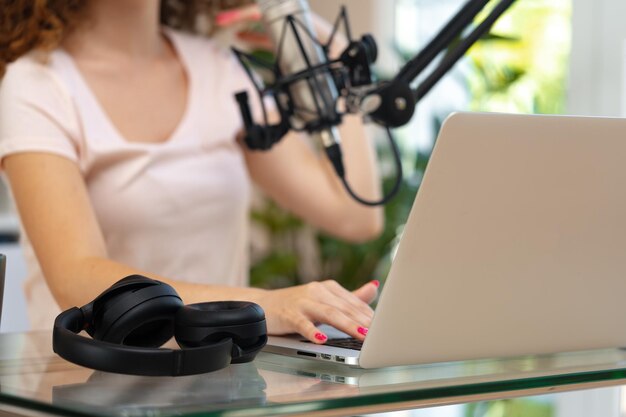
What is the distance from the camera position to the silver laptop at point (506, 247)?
752 mm

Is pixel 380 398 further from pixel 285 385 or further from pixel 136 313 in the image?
pixel 136 313

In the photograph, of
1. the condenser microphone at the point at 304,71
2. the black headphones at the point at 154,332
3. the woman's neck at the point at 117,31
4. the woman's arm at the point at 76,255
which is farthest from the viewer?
the woman's neck at the point at 117,31

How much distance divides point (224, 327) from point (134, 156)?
1.00 m

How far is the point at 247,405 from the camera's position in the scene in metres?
0.62

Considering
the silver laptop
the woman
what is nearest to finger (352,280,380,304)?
the silver laptop

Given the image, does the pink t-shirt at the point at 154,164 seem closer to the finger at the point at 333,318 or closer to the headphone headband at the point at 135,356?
the finger at the point at 333,318

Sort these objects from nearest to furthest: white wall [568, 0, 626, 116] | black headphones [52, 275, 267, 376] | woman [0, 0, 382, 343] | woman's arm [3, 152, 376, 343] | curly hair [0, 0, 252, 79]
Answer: black headphones [52, 275, 267, 376], woman's arm [3, 152, 376, 343], woman [0, 0, 382, 343], curly hair [0, 0, 252, 79], white wall [568, 0, 626, 116]

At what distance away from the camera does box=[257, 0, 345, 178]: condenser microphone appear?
1.12m

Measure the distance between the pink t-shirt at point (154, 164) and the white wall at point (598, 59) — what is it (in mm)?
826

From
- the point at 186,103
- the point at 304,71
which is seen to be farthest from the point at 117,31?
the point at 304,71

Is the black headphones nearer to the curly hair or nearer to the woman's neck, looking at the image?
the curly hair

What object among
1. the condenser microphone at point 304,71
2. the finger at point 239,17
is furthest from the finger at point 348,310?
the finger at point 239,17

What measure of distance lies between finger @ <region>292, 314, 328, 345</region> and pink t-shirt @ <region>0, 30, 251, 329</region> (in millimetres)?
752

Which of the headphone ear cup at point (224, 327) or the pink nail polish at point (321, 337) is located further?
the pink nail polish at point (321, 337)
